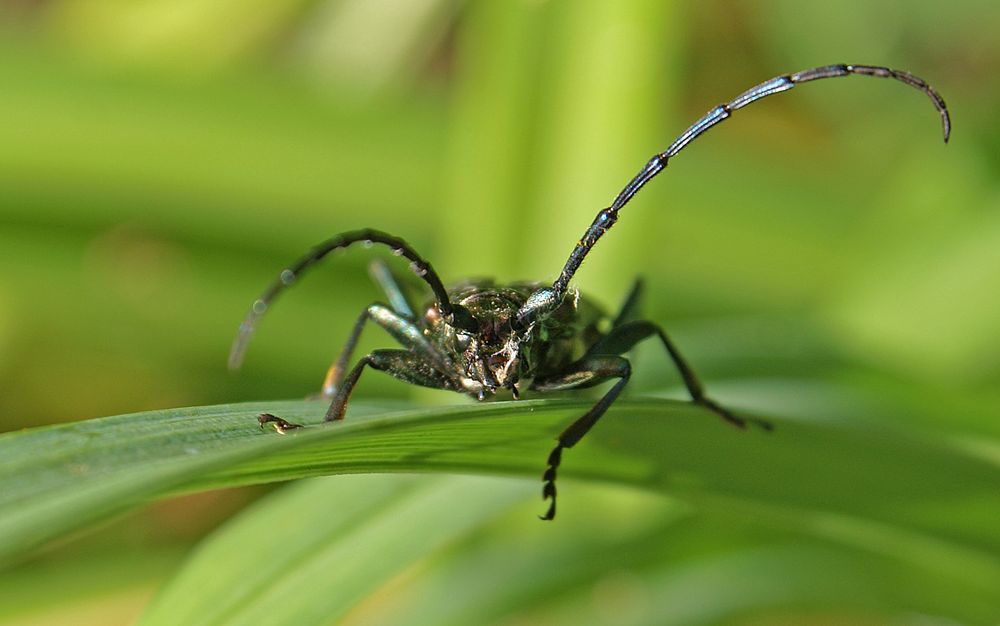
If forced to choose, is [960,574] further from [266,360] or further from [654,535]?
[266,360]

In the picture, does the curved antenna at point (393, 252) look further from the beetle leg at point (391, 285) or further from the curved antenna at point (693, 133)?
the beetle leg at point (391, 285)

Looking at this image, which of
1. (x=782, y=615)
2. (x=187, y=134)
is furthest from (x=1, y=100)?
(x=782, y=615)

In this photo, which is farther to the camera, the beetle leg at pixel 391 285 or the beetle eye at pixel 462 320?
the beetle leg at pixel 391 285

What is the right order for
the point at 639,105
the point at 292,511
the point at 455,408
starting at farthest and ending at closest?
the point at 639,105, the point at 292,511, the point at 455,408

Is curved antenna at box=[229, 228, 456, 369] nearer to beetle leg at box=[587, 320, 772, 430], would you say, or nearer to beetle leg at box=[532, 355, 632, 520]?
beetle leg at box=[532, 355, 632, 520]

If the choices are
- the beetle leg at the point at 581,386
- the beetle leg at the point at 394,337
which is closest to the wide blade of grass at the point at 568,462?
the beetle leg at the point at 581,386

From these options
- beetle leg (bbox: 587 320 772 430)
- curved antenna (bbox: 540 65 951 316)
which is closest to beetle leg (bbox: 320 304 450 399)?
curved antenna (bbox: 540 65 951 316)
